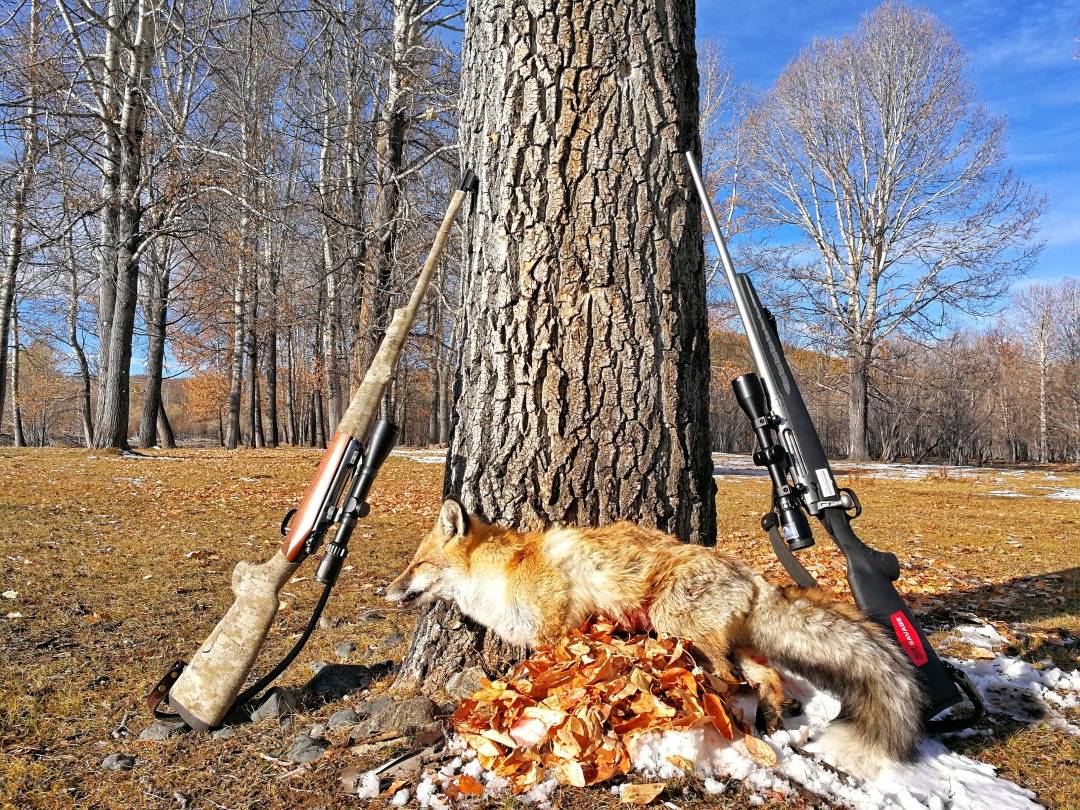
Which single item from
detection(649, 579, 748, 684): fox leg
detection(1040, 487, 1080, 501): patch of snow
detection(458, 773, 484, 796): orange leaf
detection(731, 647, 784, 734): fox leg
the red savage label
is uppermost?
detection(649, 579, 748, 684): fox leg

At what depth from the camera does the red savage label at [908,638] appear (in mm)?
2689

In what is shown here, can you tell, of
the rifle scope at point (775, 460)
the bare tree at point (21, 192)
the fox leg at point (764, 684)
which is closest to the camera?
the fox leg at point (764, 684)

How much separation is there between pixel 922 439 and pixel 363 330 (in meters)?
59.4

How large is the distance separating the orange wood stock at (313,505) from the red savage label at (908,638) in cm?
275

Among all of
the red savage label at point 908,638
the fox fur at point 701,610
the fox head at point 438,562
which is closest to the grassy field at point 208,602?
the red savage label at point 908,638

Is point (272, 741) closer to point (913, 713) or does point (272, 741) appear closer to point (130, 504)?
point (913, 713)

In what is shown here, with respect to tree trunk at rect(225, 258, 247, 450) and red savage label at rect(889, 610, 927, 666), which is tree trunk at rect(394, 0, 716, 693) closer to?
red savage label at rect(889, 610, 927, 666)

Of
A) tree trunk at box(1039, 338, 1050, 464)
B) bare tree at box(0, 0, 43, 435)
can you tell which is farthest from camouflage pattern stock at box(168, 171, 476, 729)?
tree trunk at box(1039, 338, 1050, 464)

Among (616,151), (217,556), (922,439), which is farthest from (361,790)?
(922,439)

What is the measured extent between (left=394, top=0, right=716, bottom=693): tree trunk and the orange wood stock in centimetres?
77

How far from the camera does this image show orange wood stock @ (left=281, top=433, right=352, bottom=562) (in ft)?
10.1

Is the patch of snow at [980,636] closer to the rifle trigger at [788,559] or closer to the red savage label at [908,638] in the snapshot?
the red savage label at [908,638]

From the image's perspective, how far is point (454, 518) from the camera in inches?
123

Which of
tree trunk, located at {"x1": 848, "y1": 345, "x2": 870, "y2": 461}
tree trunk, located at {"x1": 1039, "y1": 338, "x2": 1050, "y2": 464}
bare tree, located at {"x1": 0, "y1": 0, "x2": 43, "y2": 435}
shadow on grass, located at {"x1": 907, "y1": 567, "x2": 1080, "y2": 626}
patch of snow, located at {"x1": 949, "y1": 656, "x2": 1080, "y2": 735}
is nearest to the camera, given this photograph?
patch of snow, located at {"x1": 949, "y1": 656, "x2": 1080, "y2": 735}
